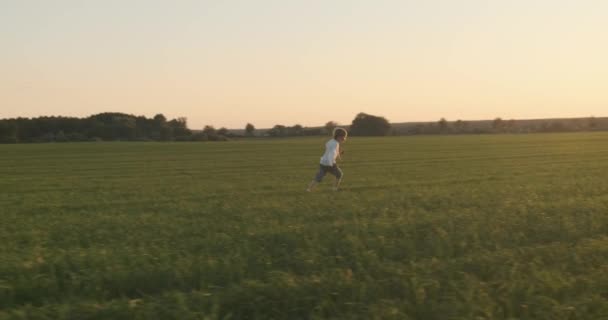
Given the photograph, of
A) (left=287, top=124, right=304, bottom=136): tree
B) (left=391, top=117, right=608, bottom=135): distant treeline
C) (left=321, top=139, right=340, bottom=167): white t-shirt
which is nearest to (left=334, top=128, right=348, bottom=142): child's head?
(left=321, top=139, right=340, bottom=167): white t-shirt

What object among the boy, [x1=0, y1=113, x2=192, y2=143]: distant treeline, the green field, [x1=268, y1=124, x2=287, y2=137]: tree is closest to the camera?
the green field

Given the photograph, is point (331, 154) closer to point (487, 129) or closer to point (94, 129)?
point (94, 129)

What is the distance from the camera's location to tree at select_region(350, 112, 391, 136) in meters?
104

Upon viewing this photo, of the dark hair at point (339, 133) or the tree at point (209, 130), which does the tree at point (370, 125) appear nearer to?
the tree at point (209, 130)

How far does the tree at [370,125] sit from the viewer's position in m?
104

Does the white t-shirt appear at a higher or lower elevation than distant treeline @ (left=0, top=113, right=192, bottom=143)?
lower

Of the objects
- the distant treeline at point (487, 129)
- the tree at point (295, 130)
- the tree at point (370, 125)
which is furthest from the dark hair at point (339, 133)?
the distant treeline at point (487, 129)

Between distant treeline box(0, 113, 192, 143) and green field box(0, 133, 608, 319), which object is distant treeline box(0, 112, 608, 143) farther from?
green field box(0, 133, 608, 319)

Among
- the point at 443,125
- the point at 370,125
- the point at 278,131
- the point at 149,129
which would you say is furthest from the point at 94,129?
the point at 443,125

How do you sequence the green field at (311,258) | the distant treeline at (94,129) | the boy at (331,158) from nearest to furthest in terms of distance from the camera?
the green field at (311,258)
the boy at (331,158)
the distant treeline at (94,129)

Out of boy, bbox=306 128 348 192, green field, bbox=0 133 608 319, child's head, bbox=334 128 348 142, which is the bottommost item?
green field, bbox=0 133 608 319

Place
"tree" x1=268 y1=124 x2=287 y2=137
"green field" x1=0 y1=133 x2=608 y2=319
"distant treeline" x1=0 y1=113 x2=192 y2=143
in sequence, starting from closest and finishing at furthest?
"green field" x1=0 y1=133 x2=608 y2=319 → "distant treeline" x1=0 y1=113 x2=192 y2=143 → "tree" x1=268 y1=124 x2=287 y2=137

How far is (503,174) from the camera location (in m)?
19.3

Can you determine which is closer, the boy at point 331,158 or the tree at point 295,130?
the boy at point 331,158
